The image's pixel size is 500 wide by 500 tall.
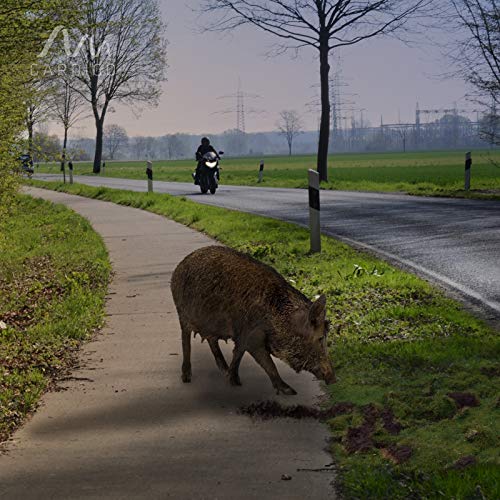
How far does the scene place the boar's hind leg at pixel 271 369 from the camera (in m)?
5.31

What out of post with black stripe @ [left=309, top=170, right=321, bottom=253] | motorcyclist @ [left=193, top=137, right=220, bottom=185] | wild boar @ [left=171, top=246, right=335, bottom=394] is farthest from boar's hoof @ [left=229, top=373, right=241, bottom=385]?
motorcyclist @ [left=193, top=137, right=220, bottom=185]

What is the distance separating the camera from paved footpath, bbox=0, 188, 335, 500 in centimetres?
406

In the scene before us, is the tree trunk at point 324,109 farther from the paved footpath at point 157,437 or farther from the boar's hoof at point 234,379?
the boar's hoof at point 234,379

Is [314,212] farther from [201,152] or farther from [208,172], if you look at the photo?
[201,152]

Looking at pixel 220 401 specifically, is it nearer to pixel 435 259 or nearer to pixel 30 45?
pixel 30 45

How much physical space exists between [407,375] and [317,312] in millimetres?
1331

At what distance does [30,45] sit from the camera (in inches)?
377

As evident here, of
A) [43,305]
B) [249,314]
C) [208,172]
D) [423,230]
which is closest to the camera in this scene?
[249,314]

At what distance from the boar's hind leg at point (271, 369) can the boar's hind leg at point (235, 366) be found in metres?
0.12

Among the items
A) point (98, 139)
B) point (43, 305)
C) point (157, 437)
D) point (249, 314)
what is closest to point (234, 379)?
point (249, 314)

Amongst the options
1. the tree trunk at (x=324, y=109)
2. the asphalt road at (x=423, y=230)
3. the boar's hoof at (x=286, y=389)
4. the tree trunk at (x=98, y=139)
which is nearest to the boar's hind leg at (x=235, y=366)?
the boar's hoof at (x=286, y=389)

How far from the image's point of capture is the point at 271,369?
17.7ft

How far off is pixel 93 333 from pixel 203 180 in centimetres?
2121

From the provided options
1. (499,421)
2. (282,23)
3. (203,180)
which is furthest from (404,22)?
(499,421)
